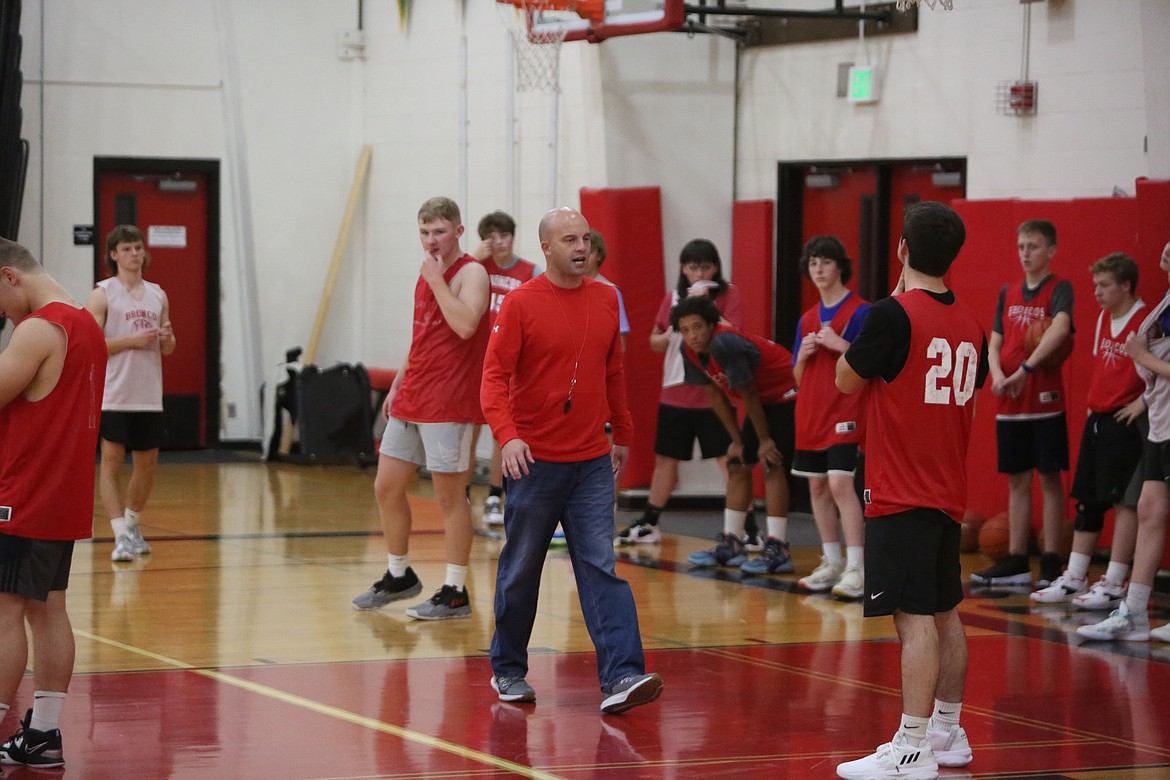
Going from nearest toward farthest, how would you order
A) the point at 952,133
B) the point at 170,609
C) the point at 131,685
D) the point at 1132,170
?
the point at 131,685, the point at 170,609, the point at 1132,170, the point at 952,133

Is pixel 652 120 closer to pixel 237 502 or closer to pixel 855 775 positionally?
pixel 237 502

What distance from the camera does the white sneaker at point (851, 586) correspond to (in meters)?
8.36

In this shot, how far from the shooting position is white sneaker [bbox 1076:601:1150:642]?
7402 mm

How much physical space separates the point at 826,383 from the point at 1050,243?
4.83 ft

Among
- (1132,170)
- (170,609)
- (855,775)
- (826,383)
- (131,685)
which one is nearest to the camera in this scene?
(855,775)

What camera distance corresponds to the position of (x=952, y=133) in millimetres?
10445

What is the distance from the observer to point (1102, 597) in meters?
8.08

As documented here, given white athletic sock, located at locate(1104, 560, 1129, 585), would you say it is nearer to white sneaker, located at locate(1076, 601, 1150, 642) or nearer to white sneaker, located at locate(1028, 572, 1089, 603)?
white sneaker, located at locate(1028, 572, 1089, 603)

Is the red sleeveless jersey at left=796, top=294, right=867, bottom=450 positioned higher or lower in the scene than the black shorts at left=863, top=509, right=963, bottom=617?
higher

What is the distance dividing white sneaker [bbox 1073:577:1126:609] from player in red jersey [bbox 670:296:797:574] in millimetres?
1742

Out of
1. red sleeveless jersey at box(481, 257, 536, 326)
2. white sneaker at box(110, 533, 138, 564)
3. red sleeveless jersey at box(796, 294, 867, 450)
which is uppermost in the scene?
red sleeveless jersey at box(481, 257, 536, 326)

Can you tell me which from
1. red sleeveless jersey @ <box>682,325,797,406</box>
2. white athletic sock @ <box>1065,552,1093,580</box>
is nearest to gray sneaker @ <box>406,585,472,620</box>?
red sleeveless jersey @ <box>682,325,797,406</box>

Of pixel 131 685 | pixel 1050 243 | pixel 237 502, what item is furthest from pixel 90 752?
pixel 237 502

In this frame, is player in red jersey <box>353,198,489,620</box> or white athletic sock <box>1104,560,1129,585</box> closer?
player in red jersey <box>353,198,489,620</box>
